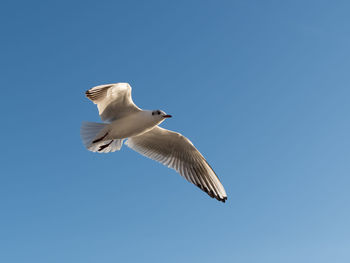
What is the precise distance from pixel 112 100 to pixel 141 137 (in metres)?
0.89

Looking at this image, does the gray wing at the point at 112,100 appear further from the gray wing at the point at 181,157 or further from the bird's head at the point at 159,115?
the gray wing at the point at 181,157

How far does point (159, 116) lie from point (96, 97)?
0.83 meters

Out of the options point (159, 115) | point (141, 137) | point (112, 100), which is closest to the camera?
point (159, 115)

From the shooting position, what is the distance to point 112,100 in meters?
5.54

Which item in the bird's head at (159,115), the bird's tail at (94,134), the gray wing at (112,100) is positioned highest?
the gray wing at (112,100)

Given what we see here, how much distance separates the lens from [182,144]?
6.15 m

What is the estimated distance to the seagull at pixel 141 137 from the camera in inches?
215

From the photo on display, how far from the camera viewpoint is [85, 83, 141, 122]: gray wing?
17.6 ft

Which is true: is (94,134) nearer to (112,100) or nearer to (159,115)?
(112,100)

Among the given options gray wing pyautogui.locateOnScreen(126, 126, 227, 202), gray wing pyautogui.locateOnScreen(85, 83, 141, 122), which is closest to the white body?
gray wing pyautogui.locateOnScreen(85, 83, 141, 122)

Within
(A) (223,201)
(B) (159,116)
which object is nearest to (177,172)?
(A) (223,201)

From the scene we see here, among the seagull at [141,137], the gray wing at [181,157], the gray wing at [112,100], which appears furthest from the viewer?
the gray wing at [181,157]

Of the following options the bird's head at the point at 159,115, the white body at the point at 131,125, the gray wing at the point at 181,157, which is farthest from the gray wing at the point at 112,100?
the gray wing at the point at 181,157

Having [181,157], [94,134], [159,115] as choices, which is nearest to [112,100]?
[94,134]
